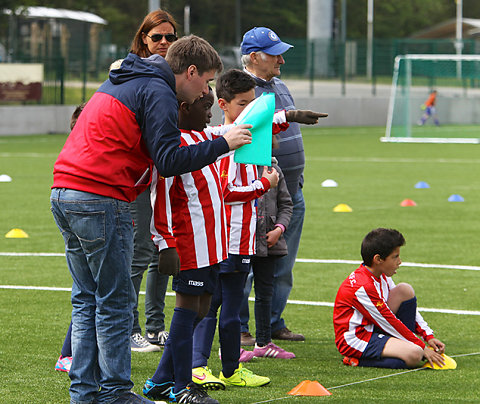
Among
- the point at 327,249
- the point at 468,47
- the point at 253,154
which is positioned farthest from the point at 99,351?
the point at 468,47

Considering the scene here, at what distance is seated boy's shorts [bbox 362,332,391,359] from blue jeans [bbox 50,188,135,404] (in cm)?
191

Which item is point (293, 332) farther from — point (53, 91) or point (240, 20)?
point (240, 20)

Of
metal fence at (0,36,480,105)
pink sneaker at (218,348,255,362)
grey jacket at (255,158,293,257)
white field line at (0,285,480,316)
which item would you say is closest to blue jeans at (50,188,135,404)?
pink sneaker at (218,348,255,362)

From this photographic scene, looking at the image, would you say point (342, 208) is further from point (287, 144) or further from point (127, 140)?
point (127, 140)

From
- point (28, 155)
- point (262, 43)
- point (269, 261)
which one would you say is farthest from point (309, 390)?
point (28, 155)

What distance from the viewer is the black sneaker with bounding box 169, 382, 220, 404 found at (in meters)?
5.31

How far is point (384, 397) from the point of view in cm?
566

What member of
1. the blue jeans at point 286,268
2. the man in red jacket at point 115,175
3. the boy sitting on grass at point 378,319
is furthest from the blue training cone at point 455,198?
the man in red jacket at point 115,175

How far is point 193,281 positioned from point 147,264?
1523mm

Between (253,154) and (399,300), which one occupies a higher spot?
(253,154)

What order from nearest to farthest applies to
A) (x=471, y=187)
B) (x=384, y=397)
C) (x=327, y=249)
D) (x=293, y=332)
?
(x=384, y=397), (x=293, y=332), (x=327, y=249), (x=471, y=187)

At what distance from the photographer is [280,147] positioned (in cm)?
693

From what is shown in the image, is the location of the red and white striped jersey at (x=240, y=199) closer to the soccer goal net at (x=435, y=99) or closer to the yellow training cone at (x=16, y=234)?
the yellow training cone at (x=16, y=234)

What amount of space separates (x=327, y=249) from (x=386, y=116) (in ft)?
97.7
